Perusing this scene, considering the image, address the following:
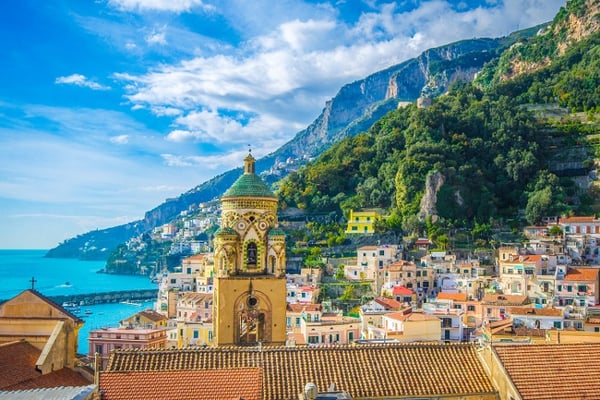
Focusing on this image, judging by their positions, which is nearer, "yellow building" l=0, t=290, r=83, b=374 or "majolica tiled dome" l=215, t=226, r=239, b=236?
"yellow building" l=0, t=290, r=83, b=374

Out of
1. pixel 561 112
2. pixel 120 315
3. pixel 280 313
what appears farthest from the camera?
pixel 561 112

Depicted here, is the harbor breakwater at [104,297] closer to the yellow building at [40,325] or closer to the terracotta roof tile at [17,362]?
the yellow building at [40,325]

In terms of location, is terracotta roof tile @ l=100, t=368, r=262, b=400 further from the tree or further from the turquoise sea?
the tree

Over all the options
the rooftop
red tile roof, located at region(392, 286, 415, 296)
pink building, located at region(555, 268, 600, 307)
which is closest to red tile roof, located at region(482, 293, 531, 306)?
pink building, located at region(555, 268, 600, 307)

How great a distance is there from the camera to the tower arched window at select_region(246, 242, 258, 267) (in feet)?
67.4

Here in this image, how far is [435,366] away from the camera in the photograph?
13.2m

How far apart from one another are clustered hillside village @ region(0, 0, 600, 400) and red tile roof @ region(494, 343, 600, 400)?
4 cm

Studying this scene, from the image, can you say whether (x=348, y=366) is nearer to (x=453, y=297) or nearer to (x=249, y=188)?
(x=249, y=188)

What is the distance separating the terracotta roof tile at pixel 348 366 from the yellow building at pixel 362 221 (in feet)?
200

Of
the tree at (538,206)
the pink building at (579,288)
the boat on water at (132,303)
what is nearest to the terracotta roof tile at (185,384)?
the pink building at (579,288)

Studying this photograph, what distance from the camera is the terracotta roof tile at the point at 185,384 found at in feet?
36.6

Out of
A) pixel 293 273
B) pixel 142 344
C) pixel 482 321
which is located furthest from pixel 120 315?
pixel 482 321

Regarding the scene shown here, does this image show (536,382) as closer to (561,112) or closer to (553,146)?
(553,146)

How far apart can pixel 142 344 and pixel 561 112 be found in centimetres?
7387
